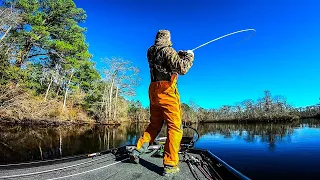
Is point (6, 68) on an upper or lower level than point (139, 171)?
upper

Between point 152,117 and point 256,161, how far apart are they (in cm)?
605

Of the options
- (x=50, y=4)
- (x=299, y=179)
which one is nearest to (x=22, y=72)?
(x=50, y=4)

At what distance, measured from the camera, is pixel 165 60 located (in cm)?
319

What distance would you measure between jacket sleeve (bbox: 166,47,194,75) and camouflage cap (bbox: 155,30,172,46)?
28cm

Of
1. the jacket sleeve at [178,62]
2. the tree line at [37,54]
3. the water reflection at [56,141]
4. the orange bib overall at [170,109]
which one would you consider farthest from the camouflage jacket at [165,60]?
the tree line at [37,54]

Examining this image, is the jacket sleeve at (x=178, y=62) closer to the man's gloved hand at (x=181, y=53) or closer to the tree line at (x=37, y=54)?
the man's gloved hand at (x=181, y=53)

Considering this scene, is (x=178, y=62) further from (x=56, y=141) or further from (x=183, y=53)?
(x=56, y=141)

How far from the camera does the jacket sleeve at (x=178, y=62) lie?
3.08 metres

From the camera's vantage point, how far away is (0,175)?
2840 millimetres

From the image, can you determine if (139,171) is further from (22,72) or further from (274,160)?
(22,72)

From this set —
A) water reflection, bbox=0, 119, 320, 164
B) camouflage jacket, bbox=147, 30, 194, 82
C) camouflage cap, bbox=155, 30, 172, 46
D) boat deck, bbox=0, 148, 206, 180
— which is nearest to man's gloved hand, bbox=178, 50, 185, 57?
camouflage jacket, bbox=147, 30, 194, 82

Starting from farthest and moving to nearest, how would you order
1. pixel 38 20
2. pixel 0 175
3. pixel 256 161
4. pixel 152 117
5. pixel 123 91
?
pixel 123 91, pixel 38 20, pixel 256 161, pixel 152 117, pixel 0 175

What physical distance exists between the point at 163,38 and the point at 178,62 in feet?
1.87

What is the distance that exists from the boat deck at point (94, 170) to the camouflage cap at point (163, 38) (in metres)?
1.73
